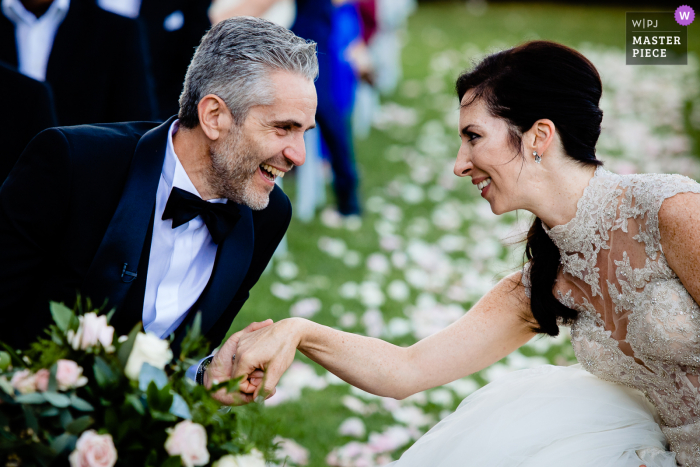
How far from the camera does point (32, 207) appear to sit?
199 centimetres

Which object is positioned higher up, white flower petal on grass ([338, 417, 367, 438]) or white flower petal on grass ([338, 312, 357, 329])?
white flower petal on grass ([338, 312, 357, 329])

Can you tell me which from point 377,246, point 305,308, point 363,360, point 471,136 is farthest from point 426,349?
point 377,246

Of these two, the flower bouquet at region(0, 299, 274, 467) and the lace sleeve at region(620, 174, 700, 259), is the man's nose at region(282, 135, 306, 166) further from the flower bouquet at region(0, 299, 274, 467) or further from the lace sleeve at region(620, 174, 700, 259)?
the lace sleeve at region(620, 174, 700, 259)

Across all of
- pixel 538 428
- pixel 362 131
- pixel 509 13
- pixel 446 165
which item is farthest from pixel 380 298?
pixel 509 13

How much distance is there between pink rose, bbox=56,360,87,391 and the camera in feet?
4.13

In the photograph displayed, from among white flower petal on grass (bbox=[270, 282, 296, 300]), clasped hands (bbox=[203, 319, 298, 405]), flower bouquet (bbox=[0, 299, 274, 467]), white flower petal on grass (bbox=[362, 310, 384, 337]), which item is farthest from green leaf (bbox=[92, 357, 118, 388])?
white flower petal on grass (bbox=[270, 282, 296, 300])

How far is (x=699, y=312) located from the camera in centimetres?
207

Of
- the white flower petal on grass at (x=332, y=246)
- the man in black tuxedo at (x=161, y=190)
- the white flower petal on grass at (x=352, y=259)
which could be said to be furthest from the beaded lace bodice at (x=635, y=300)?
the white flower petal on grass at (x=332, y=246)

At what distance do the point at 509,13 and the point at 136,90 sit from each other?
1723cm

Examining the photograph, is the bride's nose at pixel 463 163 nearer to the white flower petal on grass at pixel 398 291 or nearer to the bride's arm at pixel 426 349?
the bride's arm at pixel 426 349

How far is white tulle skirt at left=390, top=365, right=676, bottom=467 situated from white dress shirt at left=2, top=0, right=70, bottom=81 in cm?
250

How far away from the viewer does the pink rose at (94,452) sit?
3.89ft

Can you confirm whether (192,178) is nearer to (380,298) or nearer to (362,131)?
(380,298)

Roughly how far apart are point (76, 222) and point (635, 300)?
5.82 feet
